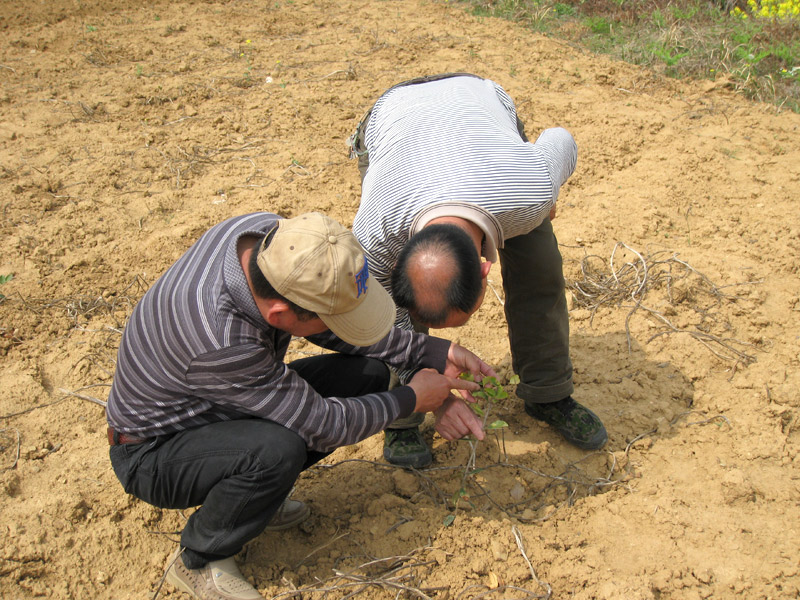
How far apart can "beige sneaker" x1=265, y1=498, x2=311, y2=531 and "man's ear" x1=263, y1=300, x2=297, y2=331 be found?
2.79 feet

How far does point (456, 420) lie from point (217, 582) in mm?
933

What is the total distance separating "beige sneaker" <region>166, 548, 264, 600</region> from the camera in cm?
207

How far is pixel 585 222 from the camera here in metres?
3.98

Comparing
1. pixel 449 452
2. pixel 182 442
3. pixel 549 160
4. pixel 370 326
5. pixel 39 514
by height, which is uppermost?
pixel 549 160

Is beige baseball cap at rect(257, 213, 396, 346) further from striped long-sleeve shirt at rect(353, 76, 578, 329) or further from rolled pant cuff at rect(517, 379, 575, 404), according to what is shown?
rolled pant cuff at rect(517, 379, 575, 404)

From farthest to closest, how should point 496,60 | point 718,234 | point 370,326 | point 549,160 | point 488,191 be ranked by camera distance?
1. point 496,60
2. point 718,234
3. point 549,160
4. point 488,191
5. point 370,326

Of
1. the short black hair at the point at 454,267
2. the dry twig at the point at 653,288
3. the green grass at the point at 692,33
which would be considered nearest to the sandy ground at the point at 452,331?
the dry twig at the point at 653,288

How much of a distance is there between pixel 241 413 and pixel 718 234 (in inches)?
121

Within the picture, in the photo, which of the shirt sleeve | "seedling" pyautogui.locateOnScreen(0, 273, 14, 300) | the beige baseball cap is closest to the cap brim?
the beige baseball cap

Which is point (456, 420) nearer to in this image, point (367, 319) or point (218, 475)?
point (367, 319)

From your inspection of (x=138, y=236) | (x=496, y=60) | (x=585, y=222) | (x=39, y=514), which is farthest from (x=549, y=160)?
(x=496, y=60)

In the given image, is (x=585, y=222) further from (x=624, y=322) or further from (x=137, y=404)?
(x=137, y=404)

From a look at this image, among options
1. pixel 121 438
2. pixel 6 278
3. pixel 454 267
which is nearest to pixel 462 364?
pixel 454 267

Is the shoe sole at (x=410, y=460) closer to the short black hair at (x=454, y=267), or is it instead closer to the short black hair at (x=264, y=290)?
the short black hair at (x=454, y=267)
